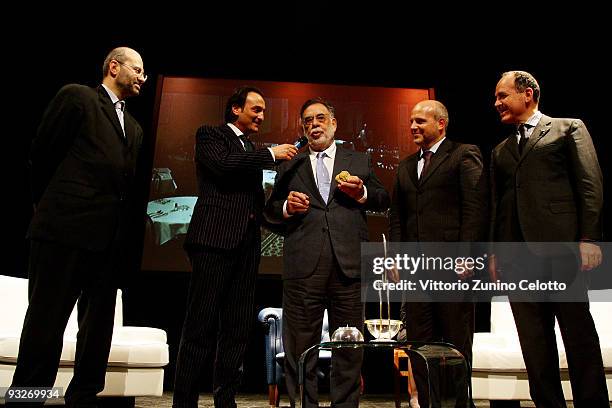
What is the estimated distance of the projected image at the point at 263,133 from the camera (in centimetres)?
486

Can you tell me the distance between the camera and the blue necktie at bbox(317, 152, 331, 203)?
9.41 feet

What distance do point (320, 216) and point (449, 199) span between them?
1.94ft

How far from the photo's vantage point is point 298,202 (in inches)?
107

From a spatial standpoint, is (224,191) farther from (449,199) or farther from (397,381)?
(397,381)

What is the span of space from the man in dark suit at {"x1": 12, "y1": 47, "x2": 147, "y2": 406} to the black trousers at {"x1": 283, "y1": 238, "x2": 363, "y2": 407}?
78cm

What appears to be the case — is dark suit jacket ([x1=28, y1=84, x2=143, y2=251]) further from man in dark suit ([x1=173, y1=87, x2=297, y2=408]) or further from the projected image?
the projected image

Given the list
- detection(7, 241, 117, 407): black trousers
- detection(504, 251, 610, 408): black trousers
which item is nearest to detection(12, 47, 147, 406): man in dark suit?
detection(7, 241, 117, 407): black trousers

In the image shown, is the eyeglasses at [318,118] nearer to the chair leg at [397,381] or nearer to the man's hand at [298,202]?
the man's hand at [298,202]

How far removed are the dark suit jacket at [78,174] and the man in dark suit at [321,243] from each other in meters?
0.75

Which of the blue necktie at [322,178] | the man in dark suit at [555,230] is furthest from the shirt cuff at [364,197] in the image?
the man in dark suit at [555,230]

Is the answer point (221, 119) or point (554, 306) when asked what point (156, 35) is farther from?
point (554, 306)

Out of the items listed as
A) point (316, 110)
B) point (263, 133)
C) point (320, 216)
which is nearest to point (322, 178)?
point (320, 216)

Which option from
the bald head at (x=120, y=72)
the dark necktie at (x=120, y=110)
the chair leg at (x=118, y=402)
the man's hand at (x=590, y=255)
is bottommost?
the chair leg at (x=118, y=402)

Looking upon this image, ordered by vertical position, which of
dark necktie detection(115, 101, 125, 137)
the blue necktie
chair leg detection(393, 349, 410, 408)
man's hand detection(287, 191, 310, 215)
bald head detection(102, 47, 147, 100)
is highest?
bald head detection(102, 47, 147, 100)
